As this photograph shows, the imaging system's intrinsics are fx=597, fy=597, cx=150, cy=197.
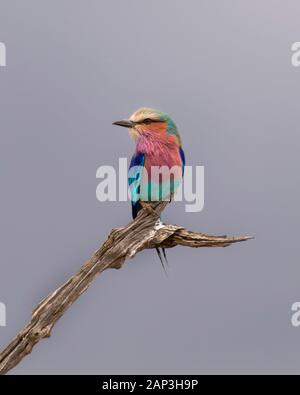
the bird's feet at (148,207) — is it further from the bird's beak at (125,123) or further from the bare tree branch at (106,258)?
the bird's beak at (125,123)

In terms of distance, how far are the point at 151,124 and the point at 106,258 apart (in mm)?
1246

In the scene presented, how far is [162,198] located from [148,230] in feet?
1.01

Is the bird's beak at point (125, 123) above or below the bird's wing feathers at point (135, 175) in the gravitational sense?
above

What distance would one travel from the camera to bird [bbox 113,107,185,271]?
523 centimetres

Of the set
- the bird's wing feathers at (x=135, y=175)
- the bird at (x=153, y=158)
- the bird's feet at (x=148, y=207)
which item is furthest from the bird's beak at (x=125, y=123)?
the bird's feet at (x=148, y=207)

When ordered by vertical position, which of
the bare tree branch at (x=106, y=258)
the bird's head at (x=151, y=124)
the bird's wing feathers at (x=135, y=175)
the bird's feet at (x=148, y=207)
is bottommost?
the bare tree branch at (x=106, y=258)

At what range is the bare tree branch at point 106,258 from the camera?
4.90 meters

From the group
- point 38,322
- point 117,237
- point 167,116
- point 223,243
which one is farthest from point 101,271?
point 167,116

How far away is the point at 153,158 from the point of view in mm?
5230

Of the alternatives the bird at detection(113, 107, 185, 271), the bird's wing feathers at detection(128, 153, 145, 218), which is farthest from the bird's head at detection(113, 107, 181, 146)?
the bird's wing feathers at detection(128, 153, 145, 218)

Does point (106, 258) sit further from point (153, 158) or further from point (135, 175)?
point (153, 158)

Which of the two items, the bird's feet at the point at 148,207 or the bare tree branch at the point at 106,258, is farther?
the bird's feet at the point at 148,207

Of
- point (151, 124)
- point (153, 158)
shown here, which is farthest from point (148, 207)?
point (151, 124)

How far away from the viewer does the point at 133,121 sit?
5.32m
